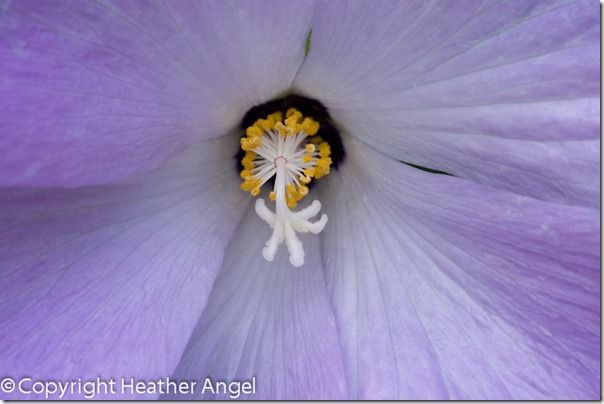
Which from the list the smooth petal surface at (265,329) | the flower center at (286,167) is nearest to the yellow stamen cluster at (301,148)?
the flower center at (286,167)

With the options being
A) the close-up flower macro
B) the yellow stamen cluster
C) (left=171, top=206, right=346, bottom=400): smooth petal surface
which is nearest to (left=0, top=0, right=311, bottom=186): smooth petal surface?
the close-up flower macro

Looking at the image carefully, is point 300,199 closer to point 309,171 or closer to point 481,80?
point 309,171

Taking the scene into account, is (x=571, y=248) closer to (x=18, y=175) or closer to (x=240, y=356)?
(x=240, y=356)

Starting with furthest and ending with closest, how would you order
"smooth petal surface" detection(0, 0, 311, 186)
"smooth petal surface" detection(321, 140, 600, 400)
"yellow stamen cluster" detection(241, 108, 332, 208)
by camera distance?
"yellow stamen cluster" detection(241, 108, 332, 208) → "smooth petal surface" detection(321, 140, 600, 400) → "smooth petal surface" detection(0, 0, 311, 186)

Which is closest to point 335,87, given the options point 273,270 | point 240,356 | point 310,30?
point 310,30

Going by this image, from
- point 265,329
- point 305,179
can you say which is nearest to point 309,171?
point 305,179

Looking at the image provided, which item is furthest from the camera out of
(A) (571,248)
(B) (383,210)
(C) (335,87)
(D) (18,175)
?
(B) (383,210)

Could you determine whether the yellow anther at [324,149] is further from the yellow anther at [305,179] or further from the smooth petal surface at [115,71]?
the smooth petal surface at [115,71]

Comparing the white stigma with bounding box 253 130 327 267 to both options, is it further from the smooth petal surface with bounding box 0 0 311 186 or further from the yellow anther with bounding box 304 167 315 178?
the smooth petal surface with bounding box 0 0 311 186
